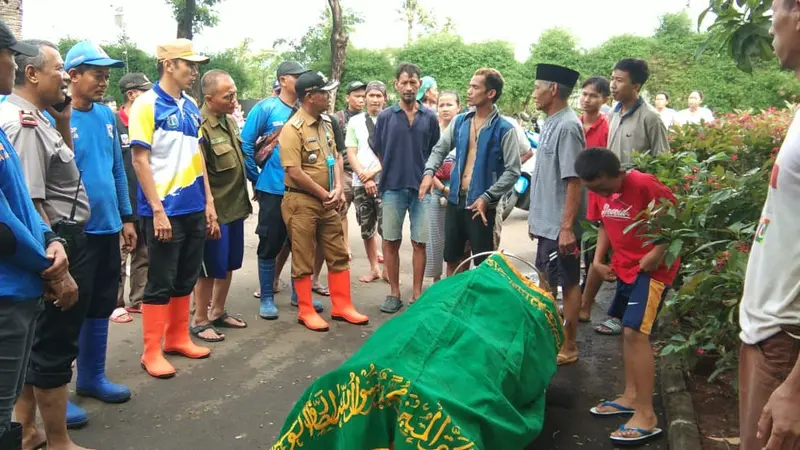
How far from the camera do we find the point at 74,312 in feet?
11.8

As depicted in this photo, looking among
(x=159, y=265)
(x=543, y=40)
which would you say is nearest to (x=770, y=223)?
(x=159, y=265)

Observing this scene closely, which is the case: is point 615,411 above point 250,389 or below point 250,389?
above

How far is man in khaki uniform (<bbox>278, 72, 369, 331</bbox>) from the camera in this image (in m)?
A: 5.59

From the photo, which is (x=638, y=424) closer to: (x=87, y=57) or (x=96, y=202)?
(x=96, y=202)

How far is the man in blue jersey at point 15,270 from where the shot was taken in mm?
2502

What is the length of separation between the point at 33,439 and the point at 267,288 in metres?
2.65

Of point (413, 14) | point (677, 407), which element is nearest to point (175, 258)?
point (677, 407)

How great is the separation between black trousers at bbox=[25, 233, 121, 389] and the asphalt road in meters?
0.54

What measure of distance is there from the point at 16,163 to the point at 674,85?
20.6m

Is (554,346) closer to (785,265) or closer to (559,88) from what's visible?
(785,265)

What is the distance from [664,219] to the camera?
11.6 feet

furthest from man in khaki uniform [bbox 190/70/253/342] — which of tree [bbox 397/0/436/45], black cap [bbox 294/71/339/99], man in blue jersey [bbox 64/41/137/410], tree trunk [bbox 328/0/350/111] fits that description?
tree [bbox 397/0/436/45]

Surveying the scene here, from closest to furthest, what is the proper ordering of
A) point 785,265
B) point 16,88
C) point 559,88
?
point 785,265 < point 16,88 < point 559,88

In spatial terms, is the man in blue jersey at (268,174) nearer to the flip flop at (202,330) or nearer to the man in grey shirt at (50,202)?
the flip flop at (202,330)
